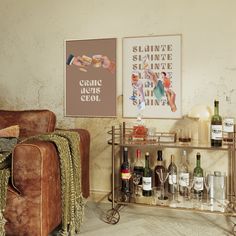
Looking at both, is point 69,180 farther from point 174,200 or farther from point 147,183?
point 174,200

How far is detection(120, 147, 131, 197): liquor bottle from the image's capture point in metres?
2.66

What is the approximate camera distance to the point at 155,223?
2.57 meters

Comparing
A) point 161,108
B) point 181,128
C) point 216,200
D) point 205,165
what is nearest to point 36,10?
point 161,108

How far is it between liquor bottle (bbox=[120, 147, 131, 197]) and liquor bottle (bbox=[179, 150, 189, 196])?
438mm

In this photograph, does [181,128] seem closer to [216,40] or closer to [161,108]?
[161,108]

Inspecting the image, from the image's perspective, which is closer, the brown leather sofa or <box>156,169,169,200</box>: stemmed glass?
the brown leather sofa

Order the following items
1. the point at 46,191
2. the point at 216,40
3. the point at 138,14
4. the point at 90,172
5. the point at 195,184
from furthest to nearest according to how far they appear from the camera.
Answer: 1. the point at 90,172
2. the point at 138,14
3. the point at 216,40
4. the point at 195,184
5. the point at 46,191

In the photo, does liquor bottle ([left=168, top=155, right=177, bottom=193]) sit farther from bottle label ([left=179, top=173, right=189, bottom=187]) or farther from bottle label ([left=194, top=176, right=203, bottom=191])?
bottle label ([left=194, top=176, right=203, bottom=191])

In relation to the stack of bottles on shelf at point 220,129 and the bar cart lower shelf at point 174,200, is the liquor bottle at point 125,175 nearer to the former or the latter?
the bar cart lower shelf at point 174,200

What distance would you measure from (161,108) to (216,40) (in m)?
0.76

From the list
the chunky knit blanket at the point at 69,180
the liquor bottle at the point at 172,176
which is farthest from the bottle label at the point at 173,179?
the chunky knit blanket at the point at 69,180

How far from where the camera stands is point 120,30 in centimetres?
301

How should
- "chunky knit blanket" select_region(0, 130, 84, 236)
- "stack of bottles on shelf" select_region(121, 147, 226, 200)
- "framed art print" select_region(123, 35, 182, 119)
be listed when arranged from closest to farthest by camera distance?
1. "chunky knit blanket" select_region(0, 130, 84, 236)
2. "stack of bottles on shelf" select_region(121, 147, 226, 200)
3. "framed art print" select_region(123, 35, 182, 119)

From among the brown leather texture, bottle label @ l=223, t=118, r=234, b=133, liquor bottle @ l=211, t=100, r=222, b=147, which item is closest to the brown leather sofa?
the brown leather texture
